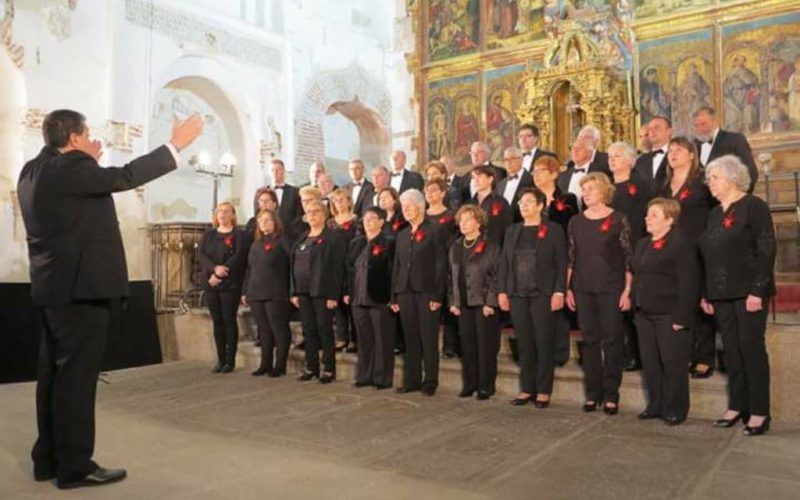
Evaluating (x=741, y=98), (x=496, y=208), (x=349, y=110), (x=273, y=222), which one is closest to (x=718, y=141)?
(x=496, y=208)

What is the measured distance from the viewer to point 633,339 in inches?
189

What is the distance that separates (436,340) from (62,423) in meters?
2.77

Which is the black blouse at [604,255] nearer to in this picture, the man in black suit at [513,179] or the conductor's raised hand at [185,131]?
the man in black suit at [513,179]

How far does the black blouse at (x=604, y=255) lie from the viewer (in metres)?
4.31

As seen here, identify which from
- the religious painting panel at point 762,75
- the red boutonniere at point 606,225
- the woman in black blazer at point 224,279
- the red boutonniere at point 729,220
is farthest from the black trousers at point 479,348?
the religious painting panel at point 762,75

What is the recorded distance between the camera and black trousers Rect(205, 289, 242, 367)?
632cm

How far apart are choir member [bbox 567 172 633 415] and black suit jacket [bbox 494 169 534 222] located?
1.07 meters

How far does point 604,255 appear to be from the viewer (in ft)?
14.2

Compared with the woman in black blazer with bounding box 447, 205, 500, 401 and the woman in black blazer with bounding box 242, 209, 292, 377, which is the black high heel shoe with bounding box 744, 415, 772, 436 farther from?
the woman in black blazer with bounding box 242, 209, 292, 377

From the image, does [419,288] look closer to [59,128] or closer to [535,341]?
[535,341]

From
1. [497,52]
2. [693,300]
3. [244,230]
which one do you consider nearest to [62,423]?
[693,300]

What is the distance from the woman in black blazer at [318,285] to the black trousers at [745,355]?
9.68ft

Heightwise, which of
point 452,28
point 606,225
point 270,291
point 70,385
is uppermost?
point 452,28

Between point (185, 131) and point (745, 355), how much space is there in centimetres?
318
